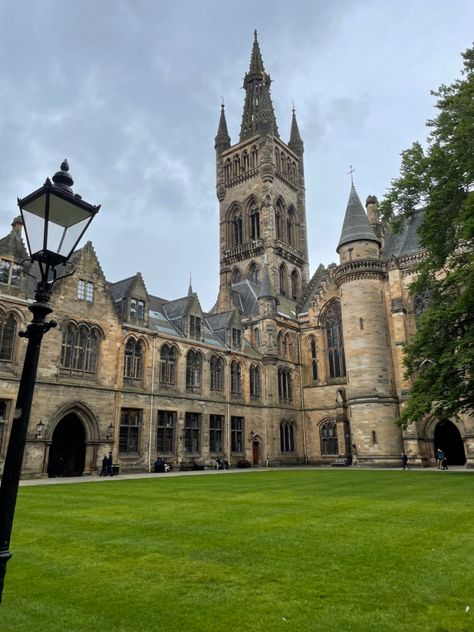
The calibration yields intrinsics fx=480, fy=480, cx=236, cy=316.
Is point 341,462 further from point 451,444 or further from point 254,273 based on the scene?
point 254,273

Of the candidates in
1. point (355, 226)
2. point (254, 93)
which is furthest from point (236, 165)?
point (355, 226)

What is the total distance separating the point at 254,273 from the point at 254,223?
7569mm

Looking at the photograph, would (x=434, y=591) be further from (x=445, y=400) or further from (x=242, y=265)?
(x=242, y=265)

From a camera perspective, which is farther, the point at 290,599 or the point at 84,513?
the point at 84,513

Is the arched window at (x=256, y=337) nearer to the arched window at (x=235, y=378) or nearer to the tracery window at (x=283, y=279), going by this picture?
the arched window at (x=235, y=378)

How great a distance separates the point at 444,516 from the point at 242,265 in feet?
172

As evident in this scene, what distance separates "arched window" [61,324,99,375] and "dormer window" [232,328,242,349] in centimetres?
1424

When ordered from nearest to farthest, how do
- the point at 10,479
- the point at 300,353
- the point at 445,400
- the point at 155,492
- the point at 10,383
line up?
Result: 1. the point at 10,479
2. the point at 155,492
3. the point at 445,400
4. the point at 10,383
5. the point at 300,353

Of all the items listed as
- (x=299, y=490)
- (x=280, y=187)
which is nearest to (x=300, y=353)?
(x=280, y=187)

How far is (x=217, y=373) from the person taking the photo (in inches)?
1522

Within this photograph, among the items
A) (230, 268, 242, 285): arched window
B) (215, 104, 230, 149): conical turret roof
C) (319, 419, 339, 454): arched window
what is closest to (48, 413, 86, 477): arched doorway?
(319, 419, 339, 454): arched window

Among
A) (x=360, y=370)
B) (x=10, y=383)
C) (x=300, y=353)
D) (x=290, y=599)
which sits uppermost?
(x=300, y=353)

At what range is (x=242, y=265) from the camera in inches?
2421

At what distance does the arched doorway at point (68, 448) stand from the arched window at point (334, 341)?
82.2 ft
